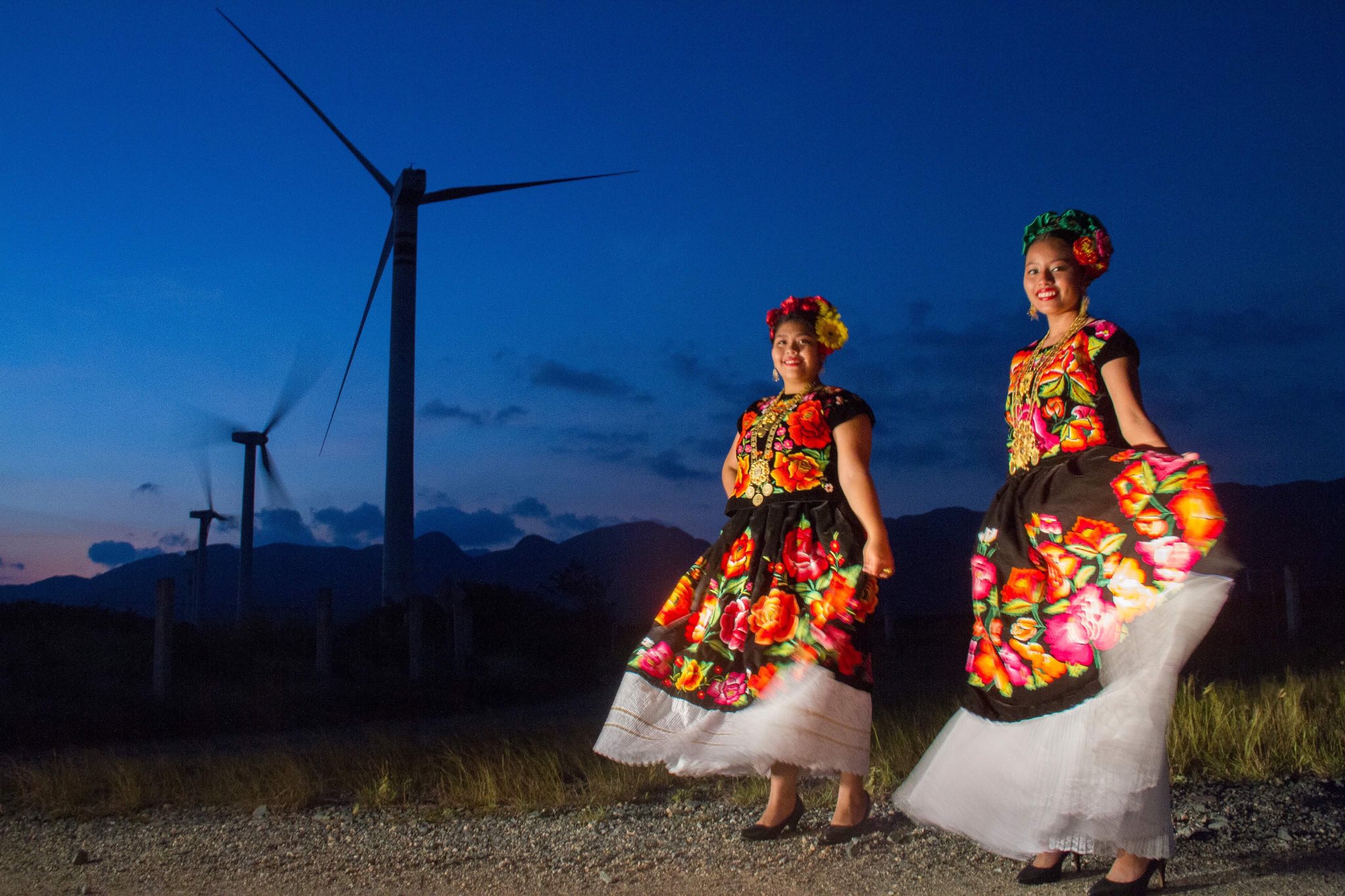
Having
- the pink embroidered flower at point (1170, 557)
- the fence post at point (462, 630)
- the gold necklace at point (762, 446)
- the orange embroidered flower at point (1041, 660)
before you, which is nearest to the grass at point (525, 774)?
the gold necklace at point (762, 446)

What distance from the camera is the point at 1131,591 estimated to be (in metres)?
2.70

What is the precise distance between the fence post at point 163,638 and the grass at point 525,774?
→ 17.2 ft

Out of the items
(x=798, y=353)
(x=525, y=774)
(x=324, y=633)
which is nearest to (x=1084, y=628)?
(x=798, y=353)

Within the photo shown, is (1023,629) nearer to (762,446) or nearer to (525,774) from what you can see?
(762,446)

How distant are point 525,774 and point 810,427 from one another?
1.98 meters

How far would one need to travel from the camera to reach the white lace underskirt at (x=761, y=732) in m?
3.29

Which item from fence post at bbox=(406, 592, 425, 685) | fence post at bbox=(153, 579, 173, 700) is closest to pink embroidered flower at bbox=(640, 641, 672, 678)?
fence post at bbox=(153, 579, 173, 700)

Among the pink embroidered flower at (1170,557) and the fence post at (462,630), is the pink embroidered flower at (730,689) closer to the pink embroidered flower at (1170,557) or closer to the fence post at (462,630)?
the pink embroidered flower at (1170,557)

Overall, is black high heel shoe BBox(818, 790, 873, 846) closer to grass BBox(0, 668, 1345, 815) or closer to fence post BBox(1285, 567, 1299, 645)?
grass BBox(0, 668, 1345, 815)

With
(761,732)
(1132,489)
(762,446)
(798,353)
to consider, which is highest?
(798,353)

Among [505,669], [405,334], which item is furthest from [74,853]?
[405,334]

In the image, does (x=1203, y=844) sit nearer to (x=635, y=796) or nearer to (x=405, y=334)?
(x=635, y=796)

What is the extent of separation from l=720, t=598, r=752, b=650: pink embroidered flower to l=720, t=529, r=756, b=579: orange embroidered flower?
4.3 inches

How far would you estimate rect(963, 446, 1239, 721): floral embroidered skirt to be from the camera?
2.66 m
